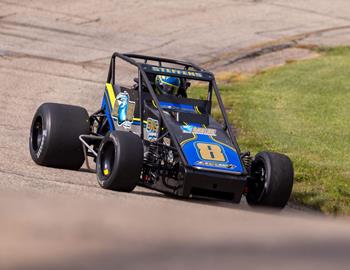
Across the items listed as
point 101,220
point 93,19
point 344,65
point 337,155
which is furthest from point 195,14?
point 101,220

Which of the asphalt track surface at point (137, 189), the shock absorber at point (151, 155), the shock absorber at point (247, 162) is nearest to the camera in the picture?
the asphalt track surface at point (137, 189)

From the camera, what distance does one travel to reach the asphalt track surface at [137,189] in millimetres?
3012

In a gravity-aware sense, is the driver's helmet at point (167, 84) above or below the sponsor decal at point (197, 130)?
above

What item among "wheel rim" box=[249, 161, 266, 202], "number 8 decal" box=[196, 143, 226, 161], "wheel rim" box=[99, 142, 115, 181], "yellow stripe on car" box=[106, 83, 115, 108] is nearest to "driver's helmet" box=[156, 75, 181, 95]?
"yellow stripe on car" box=[106, 83, 115, 108]

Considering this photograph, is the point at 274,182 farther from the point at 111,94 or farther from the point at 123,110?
the point at 111,94

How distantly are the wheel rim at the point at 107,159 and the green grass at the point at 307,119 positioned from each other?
230cm

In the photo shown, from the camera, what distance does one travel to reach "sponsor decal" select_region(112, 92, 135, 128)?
34.5ft

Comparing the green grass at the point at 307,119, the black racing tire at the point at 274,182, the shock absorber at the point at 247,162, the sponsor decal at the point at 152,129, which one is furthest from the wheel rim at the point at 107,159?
the green grass at the point at 307,119

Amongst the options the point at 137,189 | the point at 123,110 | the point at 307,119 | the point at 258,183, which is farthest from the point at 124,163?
the point at 307,119

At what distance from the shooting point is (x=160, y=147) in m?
9.76

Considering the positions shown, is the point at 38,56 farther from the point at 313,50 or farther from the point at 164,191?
the point at 164,191

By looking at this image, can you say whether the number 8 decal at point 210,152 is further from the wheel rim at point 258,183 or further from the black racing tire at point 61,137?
the black racing tire at point 61,137

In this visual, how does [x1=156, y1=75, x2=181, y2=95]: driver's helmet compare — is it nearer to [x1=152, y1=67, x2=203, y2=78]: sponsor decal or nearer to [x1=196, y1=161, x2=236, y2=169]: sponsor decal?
[x1=152, y1=67, x2=203, y2=78]: sponsor decal

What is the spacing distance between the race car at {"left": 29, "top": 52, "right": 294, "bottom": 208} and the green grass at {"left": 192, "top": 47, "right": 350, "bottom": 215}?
1151 millimetres
